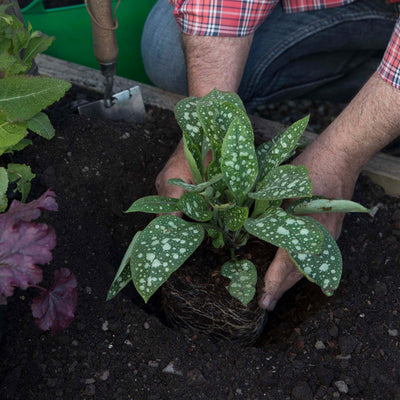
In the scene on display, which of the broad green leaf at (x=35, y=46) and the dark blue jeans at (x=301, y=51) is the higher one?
the broad green leaf at (x=35, y=46)

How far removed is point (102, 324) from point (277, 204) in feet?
1.61

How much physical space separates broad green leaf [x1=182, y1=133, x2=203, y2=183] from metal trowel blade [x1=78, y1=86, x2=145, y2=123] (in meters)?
0.60

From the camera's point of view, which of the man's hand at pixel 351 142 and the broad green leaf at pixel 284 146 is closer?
the broad green leaf at pixel 284 146

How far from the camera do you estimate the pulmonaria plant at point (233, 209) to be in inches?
33.1

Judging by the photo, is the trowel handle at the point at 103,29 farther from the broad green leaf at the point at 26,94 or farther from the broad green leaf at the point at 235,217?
the broad green leaf at the point at 235,217

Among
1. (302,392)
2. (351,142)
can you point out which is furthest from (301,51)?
(302,392)

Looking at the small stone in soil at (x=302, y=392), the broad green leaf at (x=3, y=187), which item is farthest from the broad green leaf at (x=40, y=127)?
the small stone in soil at (x=302, y=392)

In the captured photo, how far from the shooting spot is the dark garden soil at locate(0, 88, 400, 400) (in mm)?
1016

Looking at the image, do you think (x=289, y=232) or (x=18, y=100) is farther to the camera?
(x=18, y=100)

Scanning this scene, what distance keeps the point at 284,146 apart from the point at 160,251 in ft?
1.08

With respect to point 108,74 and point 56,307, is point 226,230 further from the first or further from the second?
point 108,74

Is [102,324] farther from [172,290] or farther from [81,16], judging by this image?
[81,16]

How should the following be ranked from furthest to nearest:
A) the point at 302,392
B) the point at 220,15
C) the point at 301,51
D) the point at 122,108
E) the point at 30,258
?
the point at 301,51
the point at 122,108
the point at 220,15
the point at 302,392
the point at 30,258

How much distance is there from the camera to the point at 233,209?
948 millimetres
